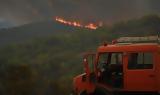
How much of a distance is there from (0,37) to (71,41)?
38.2 metres

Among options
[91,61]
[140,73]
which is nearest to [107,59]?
[91,61]

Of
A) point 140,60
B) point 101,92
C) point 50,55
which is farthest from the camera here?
point 50,55

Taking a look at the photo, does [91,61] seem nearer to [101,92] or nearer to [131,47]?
[101,92]

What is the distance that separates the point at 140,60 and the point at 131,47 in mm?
650

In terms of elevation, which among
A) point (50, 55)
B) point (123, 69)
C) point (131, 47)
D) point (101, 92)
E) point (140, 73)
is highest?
point (131, 47)

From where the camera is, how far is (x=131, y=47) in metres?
15.7

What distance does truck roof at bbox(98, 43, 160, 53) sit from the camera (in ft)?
50.4

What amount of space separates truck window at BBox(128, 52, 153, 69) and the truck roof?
0.19 m

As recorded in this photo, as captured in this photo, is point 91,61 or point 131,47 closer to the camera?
point 131,47

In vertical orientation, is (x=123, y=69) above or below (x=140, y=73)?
above

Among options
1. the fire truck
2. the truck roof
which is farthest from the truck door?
the truck roof

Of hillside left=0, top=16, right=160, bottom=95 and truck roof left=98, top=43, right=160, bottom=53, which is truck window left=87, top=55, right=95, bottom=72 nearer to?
truck roof left=98, top=43, right=160, bottom=53

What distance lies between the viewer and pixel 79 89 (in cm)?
1695

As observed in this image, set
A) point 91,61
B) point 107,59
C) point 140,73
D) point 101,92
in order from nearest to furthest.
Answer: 1. point 140,73
2. point 101,92
3. point 107,59
4. point 91,61
